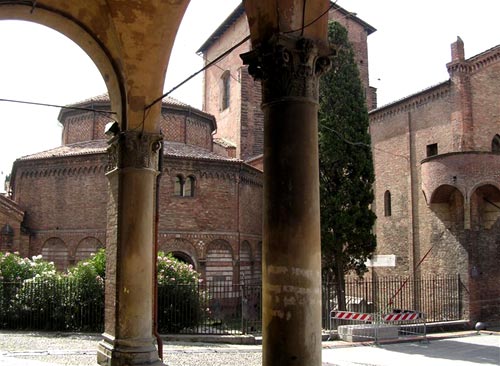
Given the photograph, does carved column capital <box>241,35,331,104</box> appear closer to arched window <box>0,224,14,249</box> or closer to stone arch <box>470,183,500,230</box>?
stone arch <box>470,183,500,230</box>

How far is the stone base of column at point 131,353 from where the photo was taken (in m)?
6.73

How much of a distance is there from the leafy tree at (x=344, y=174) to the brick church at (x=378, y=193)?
9.17 feet

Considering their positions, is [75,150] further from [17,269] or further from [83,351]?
[83,351]

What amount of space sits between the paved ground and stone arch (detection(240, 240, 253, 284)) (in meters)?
9.31

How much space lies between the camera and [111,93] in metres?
7.58

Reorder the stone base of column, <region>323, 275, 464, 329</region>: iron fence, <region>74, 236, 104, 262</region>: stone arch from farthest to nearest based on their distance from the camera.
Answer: <region>74, 236, 104, 262</region>: stone arch
<region>323, 275, 464, 329</region>: iron fence
the stone base of column

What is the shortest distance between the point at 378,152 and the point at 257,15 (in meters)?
21.1

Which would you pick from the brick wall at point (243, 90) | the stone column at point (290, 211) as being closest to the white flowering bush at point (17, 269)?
the stone column at point (290, 211)

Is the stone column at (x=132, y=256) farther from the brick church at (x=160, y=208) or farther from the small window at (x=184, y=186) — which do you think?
the small window at (x=184, y=186)

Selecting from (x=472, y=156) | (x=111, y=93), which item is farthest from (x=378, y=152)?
(x=111, y=93)

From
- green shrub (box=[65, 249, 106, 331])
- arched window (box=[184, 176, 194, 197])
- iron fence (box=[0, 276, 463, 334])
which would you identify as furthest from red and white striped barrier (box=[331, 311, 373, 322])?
arched window (box=[184, 176, 194, 197])

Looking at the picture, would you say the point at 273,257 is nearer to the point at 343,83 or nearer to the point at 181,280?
the point at 181,280

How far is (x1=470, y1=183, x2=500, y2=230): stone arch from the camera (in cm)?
1864

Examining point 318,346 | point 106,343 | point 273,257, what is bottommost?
point 106,343
